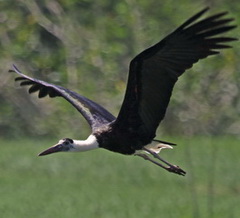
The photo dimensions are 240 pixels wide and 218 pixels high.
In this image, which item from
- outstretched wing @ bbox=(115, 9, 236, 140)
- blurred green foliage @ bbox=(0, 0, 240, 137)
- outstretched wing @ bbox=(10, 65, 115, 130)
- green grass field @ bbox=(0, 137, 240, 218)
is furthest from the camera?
blurred green foliage @ bbox=(0, 0, 240, 137)

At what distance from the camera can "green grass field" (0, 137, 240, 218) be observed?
10227 mm

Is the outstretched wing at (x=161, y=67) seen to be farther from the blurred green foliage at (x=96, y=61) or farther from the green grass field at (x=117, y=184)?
the blurred green foliage at (x=96, y=61)

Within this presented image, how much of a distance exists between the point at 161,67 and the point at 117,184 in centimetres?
483

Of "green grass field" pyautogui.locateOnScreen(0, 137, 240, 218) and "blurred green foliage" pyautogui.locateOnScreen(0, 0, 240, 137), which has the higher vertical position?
"blurred green foliage" pyautogui.locateOnScreen(0, 0, 240, 137)

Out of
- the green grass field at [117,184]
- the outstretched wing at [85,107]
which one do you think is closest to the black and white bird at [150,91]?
the outstretched wing at [85,107]

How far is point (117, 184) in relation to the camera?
473 inches

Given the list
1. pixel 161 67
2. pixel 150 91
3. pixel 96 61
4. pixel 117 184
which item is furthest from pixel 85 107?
pixel 96 61

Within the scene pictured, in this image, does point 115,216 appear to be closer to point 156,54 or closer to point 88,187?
point 88,187

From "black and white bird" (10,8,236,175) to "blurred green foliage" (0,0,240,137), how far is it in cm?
665

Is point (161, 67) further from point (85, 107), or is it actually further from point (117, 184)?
point (117, 184)

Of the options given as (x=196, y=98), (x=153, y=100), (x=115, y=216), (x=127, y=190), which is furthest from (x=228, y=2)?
(x=153, y=100)

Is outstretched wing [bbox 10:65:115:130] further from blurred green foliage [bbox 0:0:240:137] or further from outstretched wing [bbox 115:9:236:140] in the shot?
blurred green foliage [bbox 0:0:240:137]

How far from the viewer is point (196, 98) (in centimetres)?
1540

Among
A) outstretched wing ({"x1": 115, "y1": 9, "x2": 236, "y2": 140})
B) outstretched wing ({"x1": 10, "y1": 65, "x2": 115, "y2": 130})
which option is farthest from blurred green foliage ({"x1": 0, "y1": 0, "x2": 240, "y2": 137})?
outstretched wing ({"x1": 115, "y1": 9, "x2": 236, "y2": 140})
